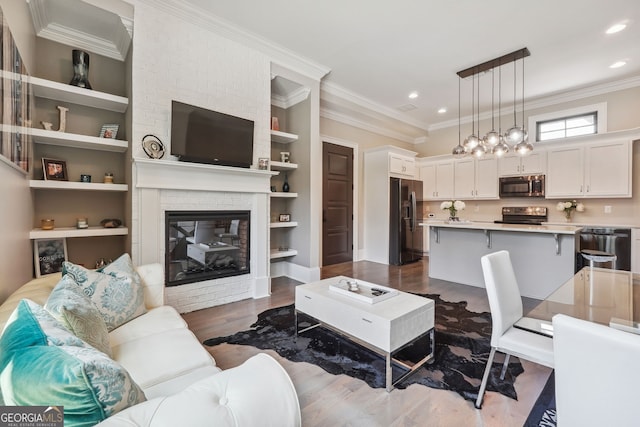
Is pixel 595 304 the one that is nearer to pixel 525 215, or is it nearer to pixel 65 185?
pixel 65 185

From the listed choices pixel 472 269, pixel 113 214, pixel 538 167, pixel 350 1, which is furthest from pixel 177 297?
pixel 538 167

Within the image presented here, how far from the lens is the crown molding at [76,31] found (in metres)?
2.63

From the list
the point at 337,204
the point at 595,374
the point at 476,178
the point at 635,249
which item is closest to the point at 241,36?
the point at 337,204

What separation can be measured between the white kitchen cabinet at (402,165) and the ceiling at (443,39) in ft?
4.37

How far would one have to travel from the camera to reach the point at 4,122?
5.47 ft

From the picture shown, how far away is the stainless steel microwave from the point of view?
5.24 meters

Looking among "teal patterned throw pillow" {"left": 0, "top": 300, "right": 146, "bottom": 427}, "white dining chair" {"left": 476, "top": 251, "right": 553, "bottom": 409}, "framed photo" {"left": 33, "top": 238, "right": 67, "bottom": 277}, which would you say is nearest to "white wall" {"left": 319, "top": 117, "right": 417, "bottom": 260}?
"white dining chair" {"left": 476, "top": 251, "right": 553, "bottom": 409}

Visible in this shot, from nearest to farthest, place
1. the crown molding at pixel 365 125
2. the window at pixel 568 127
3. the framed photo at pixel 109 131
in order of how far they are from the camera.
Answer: the framed photo at pixel 109 131 < the window at pixel 568 127 < the crown molding at pixel 365 125

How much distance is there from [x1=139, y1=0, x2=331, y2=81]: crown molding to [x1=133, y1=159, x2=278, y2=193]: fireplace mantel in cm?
160

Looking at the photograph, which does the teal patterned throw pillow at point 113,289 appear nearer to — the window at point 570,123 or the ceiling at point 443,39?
the ceiling at point 443,39

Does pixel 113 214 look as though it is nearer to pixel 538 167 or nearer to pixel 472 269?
pixel 472 269

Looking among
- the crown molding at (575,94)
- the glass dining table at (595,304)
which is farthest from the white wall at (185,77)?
the crown molding at (575,94)

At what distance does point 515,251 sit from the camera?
380 centimetres

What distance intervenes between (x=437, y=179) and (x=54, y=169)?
673cm
